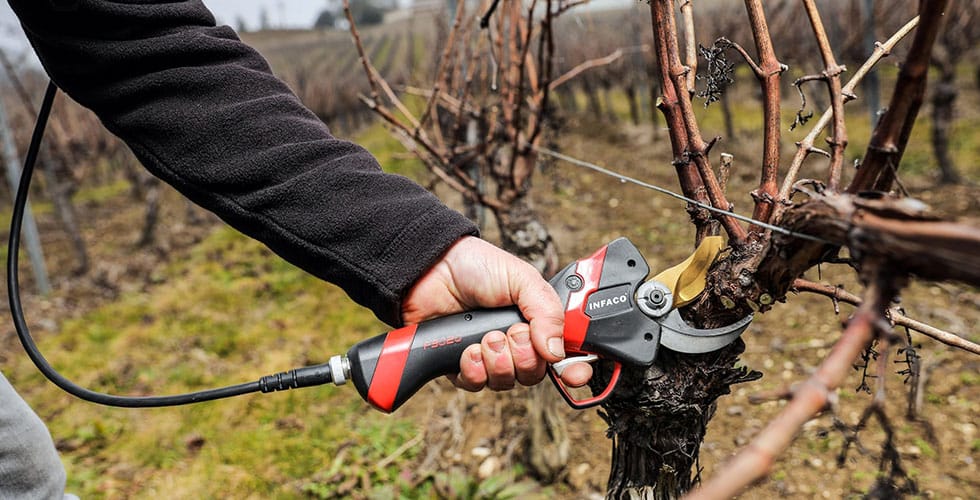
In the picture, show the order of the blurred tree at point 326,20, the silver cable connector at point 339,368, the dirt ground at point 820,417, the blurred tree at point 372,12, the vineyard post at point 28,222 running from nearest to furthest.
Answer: the silver cable connector at point 339,368, the dirt ground at point 820,417, the vineyard post at point 28,222, the blurred tree at point 326,20, the blurred tree at point 372,12

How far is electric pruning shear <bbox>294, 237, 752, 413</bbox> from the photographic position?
1164mm

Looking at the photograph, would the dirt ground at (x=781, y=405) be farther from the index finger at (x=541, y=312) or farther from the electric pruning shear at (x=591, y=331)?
the index finger at (x=541, y=312)

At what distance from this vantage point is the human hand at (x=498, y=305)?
4.04ft

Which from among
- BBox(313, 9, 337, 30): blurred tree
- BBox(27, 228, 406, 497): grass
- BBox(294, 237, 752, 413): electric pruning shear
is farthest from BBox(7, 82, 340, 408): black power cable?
BBox(313, 9, 337, 30): blurred tree

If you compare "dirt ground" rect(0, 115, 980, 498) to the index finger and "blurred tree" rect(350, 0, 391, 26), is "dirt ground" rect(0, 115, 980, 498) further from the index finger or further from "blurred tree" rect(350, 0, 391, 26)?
"blurred tree" rect(350, 0, 391, 26)

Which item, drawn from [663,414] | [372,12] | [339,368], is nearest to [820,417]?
[663,414]

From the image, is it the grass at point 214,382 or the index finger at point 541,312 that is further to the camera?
the grass at point 214,382

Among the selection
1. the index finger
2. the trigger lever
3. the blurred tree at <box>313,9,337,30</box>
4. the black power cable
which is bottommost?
the blurred tree at <box>313,9,337,30</box>

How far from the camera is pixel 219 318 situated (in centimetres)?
517

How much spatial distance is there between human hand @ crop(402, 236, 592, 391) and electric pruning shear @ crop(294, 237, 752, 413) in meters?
0.02

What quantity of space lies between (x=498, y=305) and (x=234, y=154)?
62cm

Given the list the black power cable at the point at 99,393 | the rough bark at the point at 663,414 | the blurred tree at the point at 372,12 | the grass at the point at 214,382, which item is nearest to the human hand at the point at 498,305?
the rough bark at the point at 663,414

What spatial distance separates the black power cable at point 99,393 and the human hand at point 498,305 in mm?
257

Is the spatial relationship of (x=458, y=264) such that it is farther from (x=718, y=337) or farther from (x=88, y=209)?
(x=88, y=209)
